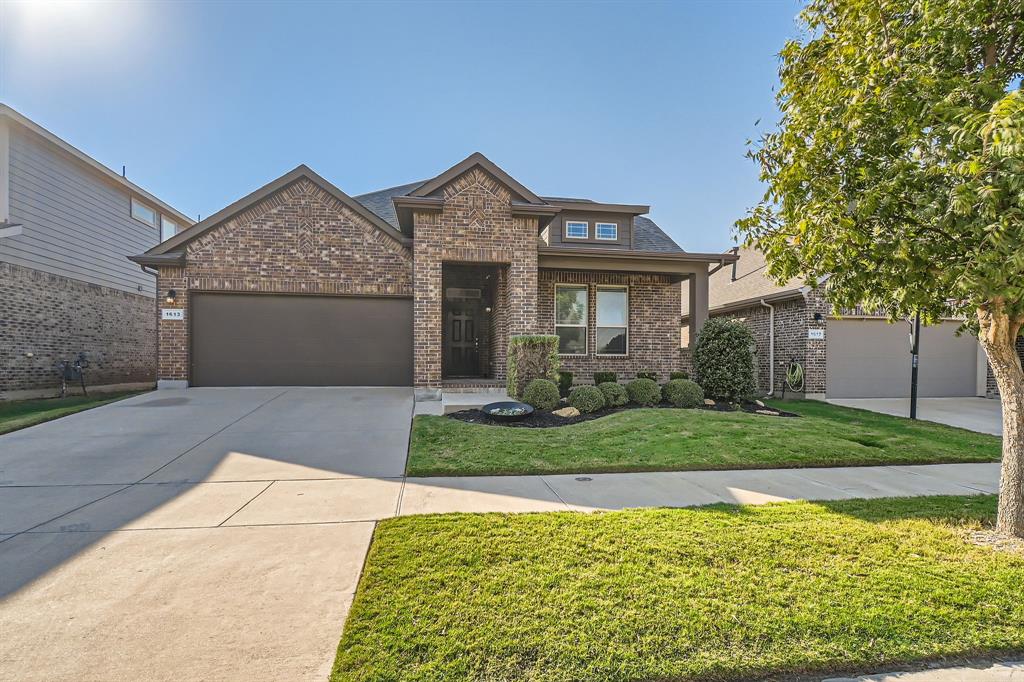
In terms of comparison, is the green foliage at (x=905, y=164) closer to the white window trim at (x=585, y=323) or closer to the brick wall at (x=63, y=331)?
the white window trim at (x=585, y=323)

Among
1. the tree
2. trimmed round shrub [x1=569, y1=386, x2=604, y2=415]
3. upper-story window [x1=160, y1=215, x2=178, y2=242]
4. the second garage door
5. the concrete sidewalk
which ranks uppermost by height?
upper-story window [x1=160, y1=215, x2=178, y2=242]

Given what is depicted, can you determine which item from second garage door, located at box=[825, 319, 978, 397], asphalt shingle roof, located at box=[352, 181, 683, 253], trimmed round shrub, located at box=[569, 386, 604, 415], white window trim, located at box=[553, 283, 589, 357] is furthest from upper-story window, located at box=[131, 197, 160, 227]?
second garage door, located at box=[825, 319, 978, 397]

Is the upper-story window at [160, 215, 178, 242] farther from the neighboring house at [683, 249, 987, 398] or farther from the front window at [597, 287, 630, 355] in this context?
the neighboring house at [683, 249, 987, 398]

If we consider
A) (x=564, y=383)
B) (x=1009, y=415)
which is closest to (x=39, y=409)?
(x=564, y=383)

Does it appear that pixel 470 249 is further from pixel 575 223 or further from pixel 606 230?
pixel 606 230

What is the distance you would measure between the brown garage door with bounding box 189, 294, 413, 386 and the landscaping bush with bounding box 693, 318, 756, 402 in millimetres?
7175

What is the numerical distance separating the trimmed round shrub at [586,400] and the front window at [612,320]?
3455 millimetres

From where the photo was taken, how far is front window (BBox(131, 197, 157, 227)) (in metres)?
15.3

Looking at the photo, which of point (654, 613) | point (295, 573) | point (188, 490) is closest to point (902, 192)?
point (654, 613)

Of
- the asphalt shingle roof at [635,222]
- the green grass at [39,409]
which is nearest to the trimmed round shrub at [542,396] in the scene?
the asphalt shingle roof at [635,222]

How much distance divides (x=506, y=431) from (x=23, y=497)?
552 cm

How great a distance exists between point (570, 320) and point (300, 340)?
693 cm

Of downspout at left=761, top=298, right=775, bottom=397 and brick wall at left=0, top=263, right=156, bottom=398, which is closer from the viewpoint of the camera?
brick wall at left=0, top=263, right=156, bottom=398

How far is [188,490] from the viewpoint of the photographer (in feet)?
15.7
